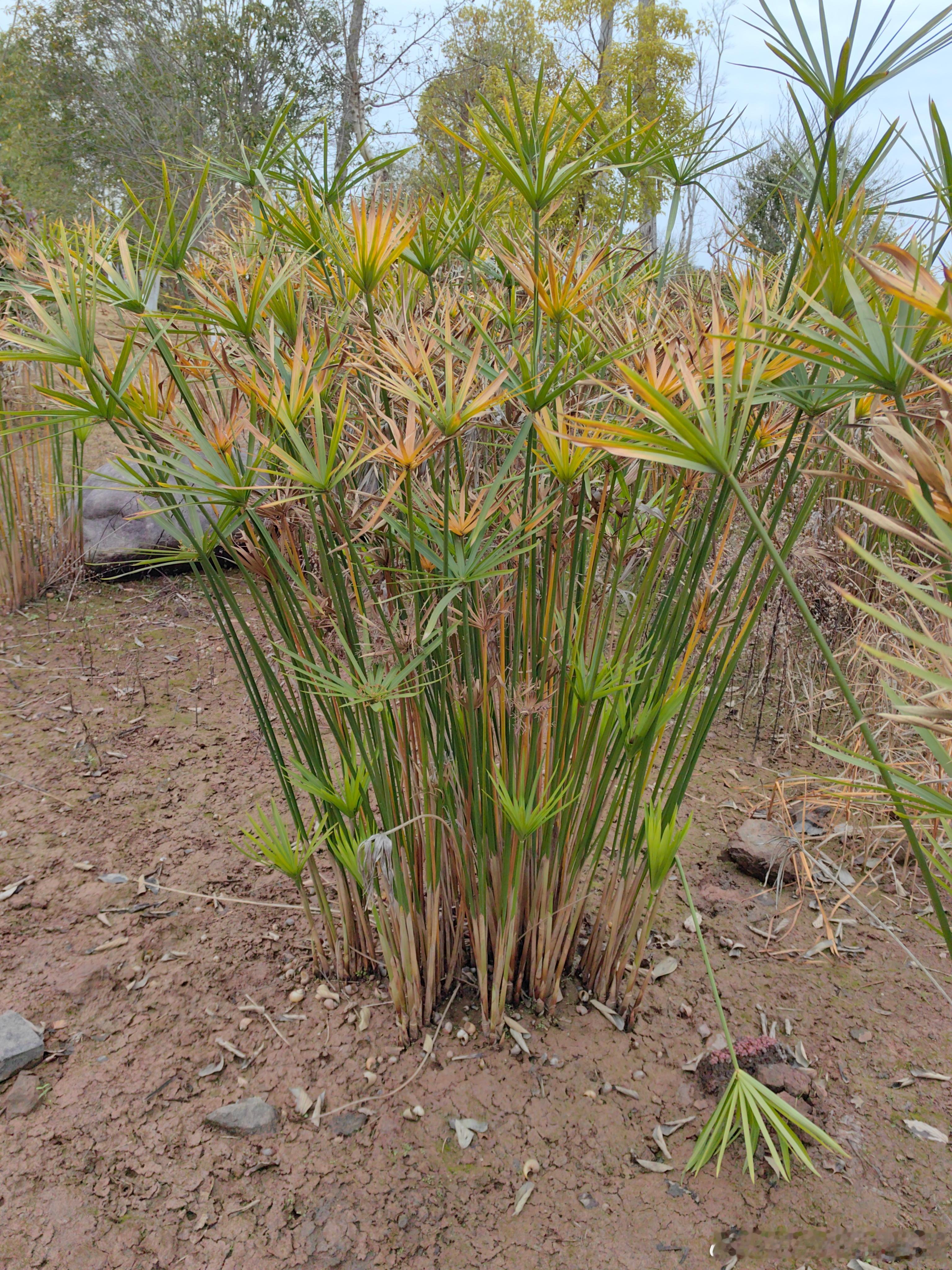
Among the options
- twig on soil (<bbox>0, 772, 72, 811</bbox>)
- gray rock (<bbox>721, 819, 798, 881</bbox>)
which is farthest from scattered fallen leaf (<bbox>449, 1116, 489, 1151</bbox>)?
twig on soil (<bbox>0, 772, 72, 811</bbox>)

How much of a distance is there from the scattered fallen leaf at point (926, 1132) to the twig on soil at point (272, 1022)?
1168 mm

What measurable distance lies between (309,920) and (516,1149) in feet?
1.87

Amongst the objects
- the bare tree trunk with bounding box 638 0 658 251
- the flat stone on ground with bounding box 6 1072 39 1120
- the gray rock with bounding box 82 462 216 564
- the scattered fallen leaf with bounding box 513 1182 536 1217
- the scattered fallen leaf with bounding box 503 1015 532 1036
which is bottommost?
the flat stone on ground with bounding box 6 1072 39 1120

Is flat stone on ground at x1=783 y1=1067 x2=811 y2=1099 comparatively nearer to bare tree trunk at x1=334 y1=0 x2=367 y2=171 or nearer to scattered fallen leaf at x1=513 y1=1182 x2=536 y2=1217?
scattered fallen leaf at x1=513 y1=1182 x2=536 y2=1217

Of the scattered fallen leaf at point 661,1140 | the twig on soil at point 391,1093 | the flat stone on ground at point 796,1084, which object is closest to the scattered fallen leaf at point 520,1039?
the twig on soil at point 391,1093

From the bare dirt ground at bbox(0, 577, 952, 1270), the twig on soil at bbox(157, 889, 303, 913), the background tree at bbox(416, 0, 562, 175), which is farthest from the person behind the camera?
the background tree at bbox(416, 0, 562, 175)

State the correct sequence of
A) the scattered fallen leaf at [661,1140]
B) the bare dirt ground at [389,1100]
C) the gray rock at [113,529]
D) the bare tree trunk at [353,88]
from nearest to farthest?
the bare dirt ground at [389,1100] < the scattered fallen leaf at [661,1140] < the gray rock at [113,529] < the bare tree trunk at [353,88]

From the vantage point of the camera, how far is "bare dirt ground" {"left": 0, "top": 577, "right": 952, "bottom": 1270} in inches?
52.9

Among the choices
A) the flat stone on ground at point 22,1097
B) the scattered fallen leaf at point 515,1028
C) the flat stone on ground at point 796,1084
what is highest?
the flat stone on ground at point 796,1084

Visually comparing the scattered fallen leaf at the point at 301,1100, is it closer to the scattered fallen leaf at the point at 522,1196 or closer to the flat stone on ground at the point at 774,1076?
the scattered fallen leaf at the point at 522,1196

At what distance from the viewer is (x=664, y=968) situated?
1.86m

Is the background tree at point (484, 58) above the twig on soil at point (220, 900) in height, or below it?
above

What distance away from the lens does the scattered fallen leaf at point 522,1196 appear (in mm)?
1392

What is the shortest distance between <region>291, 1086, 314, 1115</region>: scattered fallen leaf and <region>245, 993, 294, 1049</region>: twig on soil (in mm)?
93
